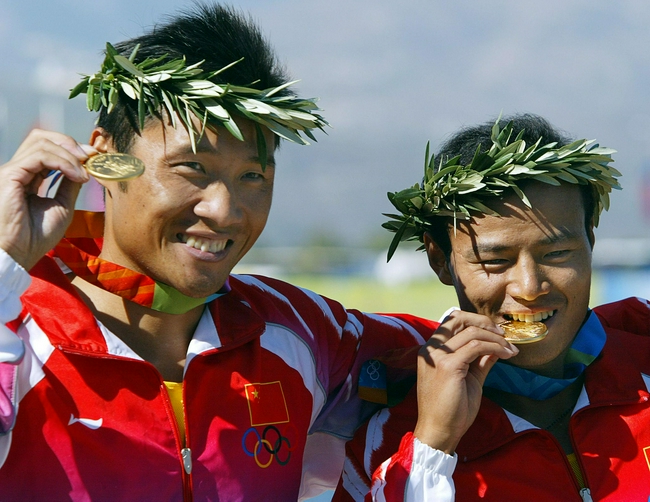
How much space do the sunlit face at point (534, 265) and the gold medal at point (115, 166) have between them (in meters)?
1.38

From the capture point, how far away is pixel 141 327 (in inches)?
A: 112

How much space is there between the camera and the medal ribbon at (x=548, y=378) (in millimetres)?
3193

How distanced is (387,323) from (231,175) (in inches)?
47.3

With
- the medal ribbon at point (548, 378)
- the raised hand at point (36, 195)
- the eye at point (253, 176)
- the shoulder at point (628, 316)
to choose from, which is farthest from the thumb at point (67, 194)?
the shoulder at point (628, 316)

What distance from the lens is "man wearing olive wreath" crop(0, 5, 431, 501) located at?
2420 mm

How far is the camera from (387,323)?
361cm

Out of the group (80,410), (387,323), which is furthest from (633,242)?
(80,410)

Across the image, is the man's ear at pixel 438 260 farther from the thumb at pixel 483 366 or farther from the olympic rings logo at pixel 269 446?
the olympic rings logo at pixel 269 446

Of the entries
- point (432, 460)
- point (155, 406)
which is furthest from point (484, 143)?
point (155, 406)

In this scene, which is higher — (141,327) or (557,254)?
(557,254)

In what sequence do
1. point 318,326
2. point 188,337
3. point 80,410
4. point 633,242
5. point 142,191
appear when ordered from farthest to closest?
point 633,242
point 318,326
point 188,337
point 142,191
point 80,410

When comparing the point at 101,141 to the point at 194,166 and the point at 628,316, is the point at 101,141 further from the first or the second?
the point at 628,316

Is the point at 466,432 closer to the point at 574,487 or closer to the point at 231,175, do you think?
the point at 574,487

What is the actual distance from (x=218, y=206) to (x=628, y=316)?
210cm
